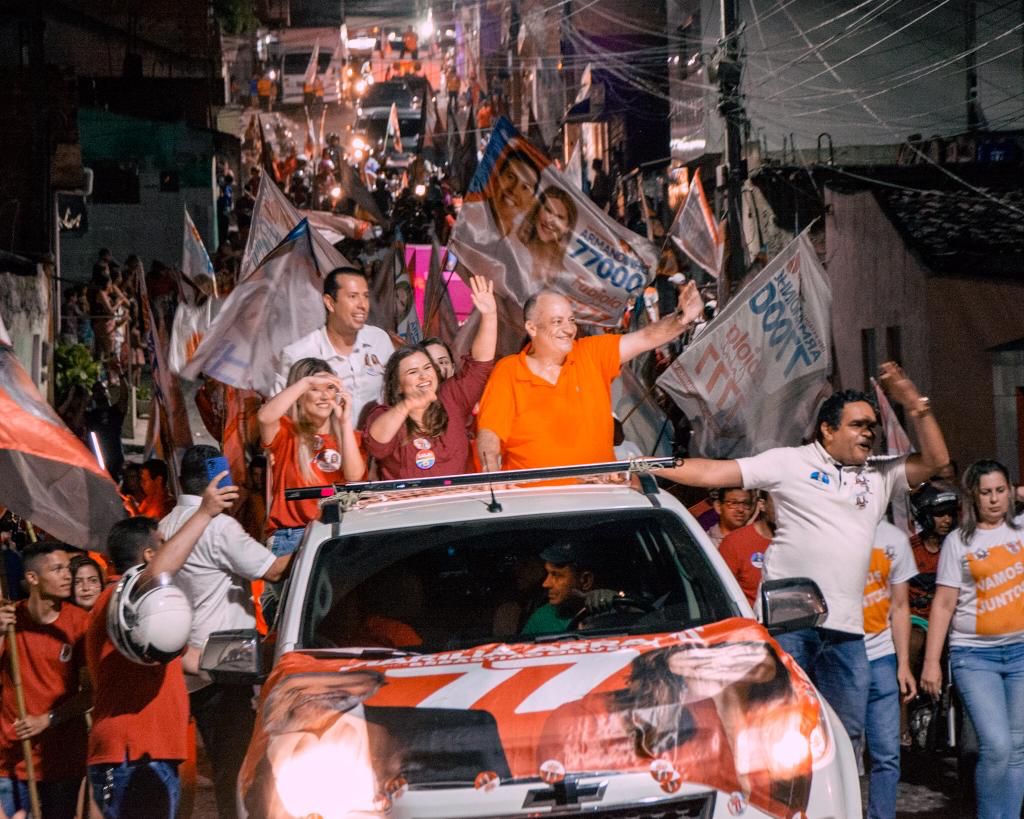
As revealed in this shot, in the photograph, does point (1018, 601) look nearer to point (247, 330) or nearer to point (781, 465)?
point (781, 465)

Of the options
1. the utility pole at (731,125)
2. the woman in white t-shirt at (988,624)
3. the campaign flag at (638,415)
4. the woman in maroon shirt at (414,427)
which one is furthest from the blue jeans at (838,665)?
the utility pole at (731,125)

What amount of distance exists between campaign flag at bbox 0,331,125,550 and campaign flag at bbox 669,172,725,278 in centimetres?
937

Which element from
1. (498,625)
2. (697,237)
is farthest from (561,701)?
(697,237)

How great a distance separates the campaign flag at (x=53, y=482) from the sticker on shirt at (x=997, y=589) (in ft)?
13.6

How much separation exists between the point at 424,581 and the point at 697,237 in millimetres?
10945

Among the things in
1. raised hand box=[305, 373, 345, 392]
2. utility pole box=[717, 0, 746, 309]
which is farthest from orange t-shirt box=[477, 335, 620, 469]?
utility pole box=[717, 0, 746, 309]

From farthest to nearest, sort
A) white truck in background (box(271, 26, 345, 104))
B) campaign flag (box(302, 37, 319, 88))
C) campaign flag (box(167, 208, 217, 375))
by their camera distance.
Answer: white truck in background (box(271, 26, 345, 104))
campaign flag (box(302, 37, 319, 88))
campaign flag (box(167, 208, 217, 375))

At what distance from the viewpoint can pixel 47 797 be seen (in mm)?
6523

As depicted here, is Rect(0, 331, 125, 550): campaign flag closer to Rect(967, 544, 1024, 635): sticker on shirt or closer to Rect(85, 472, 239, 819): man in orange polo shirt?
Rect(85, 472, 239, 819): man in orange polo shirt

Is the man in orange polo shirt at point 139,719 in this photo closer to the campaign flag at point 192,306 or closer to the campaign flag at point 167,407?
the campaign flag at point 167,407

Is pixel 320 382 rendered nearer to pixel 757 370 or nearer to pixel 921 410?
pixel 921 410

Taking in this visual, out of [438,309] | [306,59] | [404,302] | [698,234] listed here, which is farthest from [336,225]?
[306,59]

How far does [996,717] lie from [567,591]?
2.57 meters

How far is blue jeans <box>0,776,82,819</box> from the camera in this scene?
640cm
